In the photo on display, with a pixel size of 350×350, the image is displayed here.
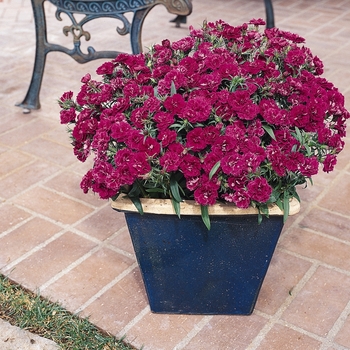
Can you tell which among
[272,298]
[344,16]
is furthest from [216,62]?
[344,16]

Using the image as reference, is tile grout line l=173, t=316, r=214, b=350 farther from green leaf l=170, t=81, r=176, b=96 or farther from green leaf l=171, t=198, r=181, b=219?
green leaf l=170, t=81, r=176, b=96

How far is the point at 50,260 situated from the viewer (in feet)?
7.14

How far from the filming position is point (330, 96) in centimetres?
176

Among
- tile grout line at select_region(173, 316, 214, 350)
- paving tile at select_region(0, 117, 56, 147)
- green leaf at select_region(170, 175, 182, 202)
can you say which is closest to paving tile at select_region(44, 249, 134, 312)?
tile grout line at select_region(173, 316, 214, 350)

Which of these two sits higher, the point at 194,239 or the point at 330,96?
the point at 330,96

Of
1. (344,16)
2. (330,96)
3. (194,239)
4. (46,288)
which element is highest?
(330,96)

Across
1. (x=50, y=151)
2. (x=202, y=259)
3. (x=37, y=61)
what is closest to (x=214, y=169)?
(x=202, y=259)

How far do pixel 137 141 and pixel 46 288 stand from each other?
2.43 feet

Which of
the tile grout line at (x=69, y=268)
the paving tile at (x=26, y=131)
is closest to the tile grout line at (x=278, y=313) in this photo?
the tile grout line at (x=69, y=268)

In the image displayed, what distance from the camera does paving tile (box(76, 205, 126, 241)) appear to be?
2.32m

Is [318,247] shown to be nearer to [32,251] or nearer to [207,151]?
[207,151]

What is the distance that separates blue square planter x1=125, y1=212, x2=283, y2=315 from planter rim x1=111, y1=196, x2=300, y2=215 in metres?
0.03

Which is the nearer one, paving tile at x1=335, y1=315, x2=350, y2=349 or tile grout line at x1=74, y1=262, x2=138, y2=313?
paving tile at x1=335, y1=315, x2=350, y2=349

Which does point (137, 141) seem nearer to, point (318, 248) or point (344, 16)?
point (318, 248)
